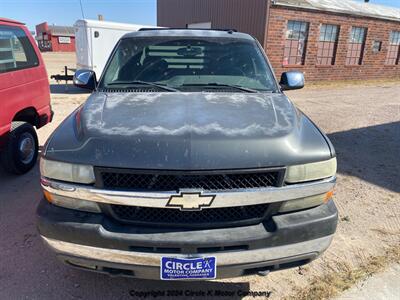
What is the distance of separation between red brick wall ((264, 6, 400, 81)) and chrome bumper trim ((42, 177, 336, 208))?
13.8 m

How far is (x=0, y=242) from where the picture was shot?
10.4ft

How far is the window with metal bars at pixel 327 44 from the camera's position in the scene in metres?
16.8

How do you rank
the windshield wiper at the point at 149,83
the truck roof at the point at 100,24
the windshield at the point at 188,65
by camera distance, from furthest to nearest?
the truck roof at the point at 100,24, the windshield at the point at 188,65, the windshield wiper at the point at 149,83

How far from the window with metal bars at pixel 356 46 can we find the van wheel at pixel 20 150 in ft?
56.8

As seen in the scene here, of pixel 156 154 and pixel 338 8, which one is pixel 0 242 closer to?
pixel 156 154

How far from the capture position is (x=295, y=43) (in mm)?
16078

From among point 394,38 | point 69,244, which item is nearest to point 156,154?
point 69,244

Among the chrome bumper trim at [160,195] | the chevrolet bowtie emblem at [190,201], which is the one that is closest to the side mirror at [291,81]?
the chrome bumper trim at [160,195]

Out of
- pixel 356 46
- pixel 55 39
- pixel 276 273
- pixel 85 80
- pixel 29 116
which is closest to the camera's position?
pixel 276 273

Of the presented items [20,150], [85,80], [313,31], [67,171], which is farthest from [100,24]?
[67,171]

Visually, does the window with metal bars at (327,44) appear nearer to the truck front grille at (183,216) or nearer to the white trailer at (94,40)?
the white trailer at (94,40)

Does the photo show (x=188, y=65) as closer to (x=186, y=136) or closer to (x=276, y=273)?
(x=186, y=136)

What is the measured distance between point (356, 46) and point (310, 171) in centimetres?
1876

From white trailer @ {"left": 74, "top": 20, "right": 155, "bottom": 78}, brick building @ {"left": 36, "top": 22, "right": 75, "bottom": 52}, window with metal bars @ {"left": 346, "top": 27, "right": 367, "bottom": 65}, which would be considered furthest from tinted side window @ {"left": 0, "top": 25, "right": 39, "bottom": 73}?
brick building @ {"left": 36, "top": 22, "right": 75, "bottom": 52}
